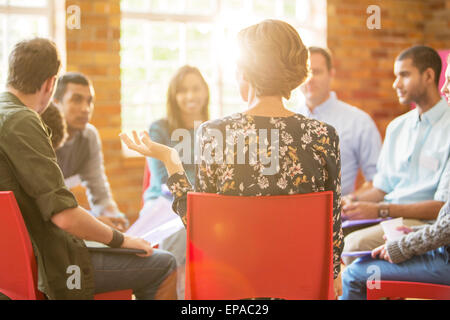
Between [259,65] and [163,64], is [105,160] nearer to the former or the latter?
[163,64]

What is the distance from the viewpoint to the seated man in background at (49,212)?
5.01 ft

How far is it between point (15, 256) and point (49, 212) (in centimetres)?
16

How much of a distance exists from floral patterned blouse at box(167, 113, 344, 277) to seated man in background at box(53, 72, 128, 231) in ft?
4.59

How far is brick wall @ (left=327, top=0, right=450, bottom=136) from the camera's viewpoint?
4.75m

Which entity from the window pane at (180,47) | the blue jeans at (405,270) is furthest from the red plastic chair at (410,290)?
the window pane at (180,47)

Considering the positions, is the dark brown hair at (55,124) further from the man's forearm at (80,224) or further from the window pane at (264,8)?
the window pane at (264,8)

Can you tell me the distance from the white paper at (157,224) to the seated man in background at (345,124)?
1103 millimetres

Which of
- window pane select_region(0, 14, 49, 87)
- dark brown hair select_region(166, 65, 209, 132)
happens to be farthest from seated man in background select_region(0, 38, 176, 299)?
window pane select_region(0, 14, 49, 87)

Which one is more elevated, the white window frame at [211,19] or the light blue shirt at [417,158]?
the white window frame at [211,19]

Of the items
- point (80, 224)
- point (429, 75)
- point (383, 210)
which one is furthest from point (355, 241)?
point (80, 224)

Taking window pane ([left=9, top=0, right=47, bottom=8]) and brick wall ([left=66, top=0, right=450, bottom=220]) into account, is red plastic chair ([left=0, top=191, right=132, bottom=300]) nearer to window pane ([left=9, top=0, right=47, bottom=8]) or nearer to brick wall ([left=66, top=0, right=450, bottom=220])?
brick wall ([left=66, top=0, right=450, bottom=220])

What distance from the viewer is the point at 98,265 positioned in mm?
1766

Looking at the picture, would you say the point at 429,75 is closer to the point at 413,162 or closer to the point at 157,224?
the point at 413,162
